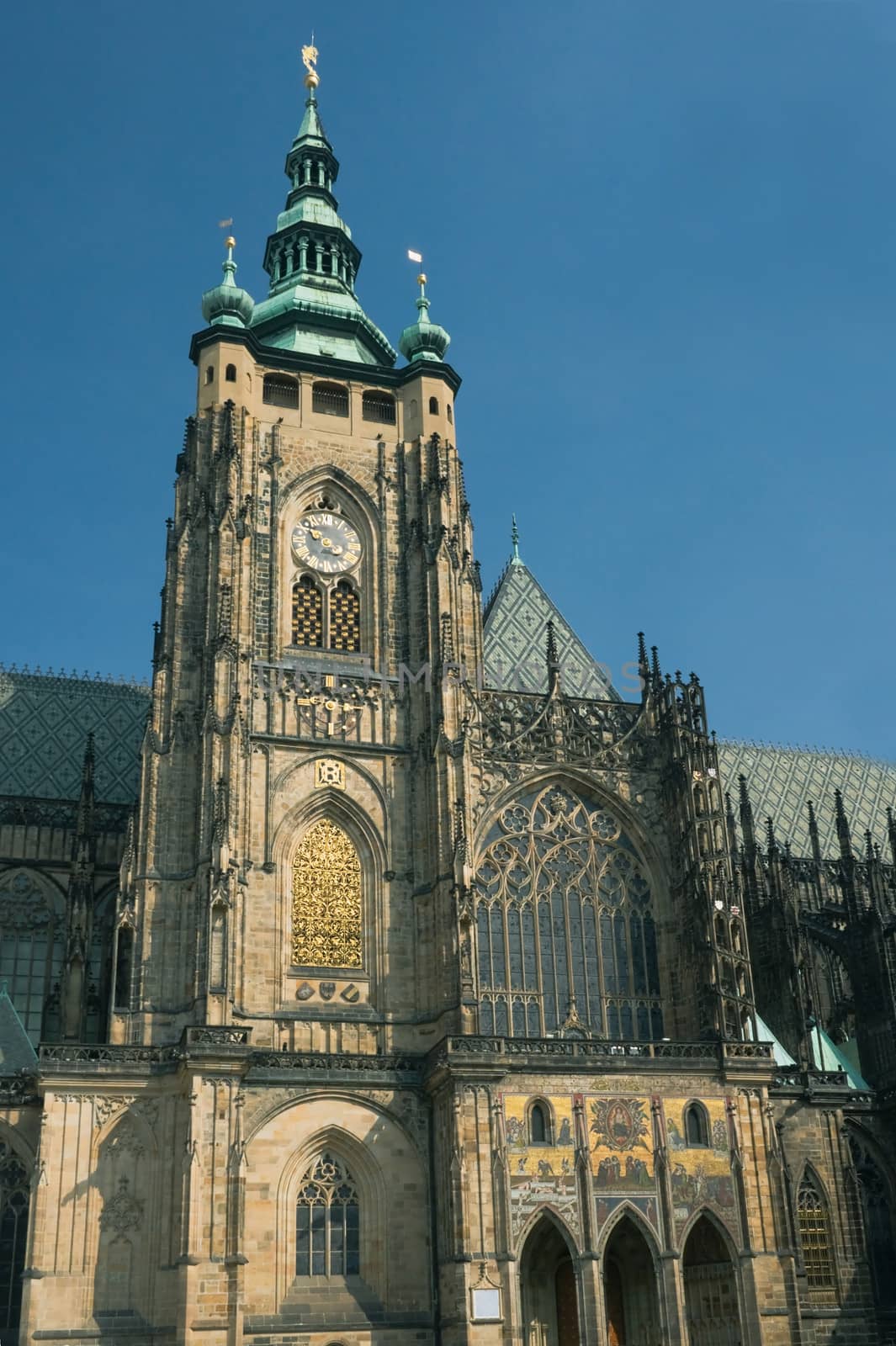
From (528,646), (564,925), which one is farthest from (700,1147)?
(528,646)

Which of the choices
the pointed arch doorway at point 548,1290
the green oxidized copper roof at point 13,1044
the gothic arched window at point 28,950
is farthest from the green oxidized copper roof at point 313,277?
the pointed arch doorway at point 548,1290

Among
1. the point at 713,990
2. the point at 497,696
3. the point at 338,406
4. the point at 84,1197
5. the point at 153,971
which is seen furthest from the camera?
the point at 338,406

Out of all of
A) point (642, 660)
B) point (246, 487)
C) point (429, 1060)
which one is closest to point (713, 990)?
point (429, 1060)

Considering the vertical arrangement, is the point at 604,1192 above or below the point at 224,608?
below

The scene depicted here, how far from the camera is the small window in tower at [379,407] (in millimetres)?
43422

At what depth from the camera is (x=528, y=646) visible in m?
44.9

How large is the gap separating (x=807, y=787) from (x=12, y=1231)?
33.4 m

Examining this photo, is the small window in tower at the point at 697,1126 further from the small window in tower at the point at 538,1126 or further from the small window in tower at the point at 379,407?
the small window in tower at the point at 379,407

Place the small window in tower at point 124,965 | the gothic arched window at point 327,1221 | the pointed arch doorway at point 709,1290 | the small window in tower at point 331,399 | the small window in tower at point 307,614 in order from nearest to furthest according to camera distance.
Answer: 1. the gothic arched window at point 327,1221
2. the pointed arch doorway at point 709,1290
3. the small window in tower at point 124,965
4. the small window in tower at point 307,614
5. the small window in tower at point 331,399

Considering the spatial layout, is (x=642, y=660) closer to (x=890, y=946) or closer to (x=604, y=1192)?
(x=890, y=946)

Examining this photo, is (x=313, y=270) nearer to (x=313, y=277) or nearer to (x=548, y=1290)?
(x=313, y=277)

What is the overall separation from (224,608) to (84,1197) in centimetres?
1436

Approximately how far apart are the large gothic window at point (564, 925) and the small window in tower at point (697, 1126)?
3028 millimetres

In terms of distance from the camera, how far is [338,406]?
43219mm
